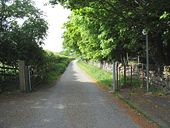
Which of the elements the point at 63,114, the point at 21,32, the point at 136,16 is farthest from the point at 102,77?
the point at 63,114

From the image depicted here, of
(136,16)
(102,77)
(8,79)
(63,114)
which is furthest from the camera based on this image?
(102,77)

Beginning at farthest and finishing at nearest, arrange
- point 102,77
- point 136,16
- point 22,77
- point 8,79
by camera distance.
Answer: point 102,77, point 8,79, point 22,77, point 136,16

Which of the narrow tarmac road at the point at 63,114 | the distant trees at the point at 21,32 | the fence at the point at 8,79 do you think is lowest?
the narrow tarmac road at the point at 63,114

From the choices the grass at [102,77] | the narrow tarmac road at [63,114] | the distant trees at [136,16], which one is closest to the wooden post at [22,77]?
the narrow tarmac road at [63,114]

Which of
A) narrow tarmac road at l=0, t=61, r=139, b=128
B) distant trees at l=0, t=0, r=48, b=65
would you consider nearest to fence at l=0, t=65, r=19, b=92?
distant trees at l=0, t=0, r=48, b=65

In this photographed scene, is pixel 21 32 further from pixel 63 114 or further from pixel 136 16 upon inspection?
pixel 63 114

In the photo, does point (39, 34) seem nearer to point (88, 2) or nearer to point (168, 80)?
point (88, 2)

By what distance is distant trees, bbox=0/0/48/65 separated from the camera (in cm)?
2173

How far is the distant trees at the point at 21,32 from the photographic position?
856 inches

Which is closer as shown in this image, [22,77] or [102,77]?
[22,77]

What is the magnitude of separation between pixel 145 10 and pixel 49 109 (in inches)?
275

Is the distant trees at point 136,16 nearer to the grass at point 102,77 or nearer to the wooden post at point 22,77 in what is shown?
the grass at point 102,77

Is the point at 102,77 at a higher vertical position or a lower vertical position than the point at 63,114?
lower

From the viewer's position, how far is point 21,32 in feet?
74.4
